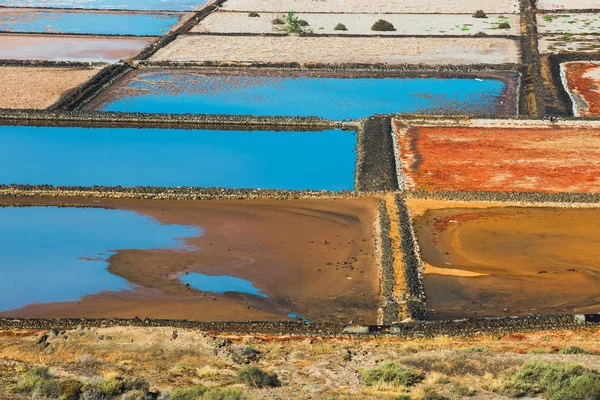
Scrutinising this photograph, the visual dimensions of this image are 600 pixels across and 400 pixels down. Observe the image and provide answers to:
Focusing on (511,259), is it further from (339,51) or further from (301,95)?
(339,51)

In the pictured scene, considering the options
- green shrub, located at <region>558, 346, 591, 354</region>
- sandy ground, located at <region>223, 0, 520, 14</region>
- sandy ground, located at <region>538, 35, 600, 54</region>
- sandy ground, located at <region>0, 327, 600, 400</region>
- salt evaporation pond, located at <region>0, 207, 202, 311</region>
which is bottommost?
green shrub, located at <region>558, 346, 591, 354</region>

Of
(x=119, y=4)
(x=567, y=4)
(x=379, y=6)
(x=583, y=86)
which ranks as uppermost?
(x=119, y=4)

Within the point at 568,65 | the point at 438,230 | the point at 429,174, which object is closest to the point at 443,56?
the point at 568,65

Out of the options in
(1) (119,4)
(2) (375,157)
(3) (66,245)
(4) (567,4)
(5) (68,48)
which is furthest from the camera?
(1) (119,4)

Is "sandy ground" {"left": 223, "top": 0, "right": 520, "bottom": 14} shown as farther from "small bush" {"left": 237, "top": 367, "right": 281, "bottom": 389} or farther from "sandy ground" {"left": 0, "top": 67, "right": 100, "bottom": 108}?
"small bush" {"left": 237, "top": 367, "right": 281, "bottom": 389}

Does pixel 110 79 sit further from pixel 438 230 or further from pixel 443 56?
pixel 438 230

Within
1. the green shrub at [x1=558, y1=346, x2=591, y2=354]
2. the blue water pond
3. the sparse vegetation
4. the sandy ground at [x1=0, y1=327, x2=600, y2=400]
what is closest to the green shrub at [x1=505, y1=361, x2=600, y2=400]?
the sandy ground at [x1=0, y1=327, x2=600, y2=400]

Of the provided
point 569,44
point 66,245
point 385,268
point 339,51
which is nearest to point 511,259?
point 385,268
